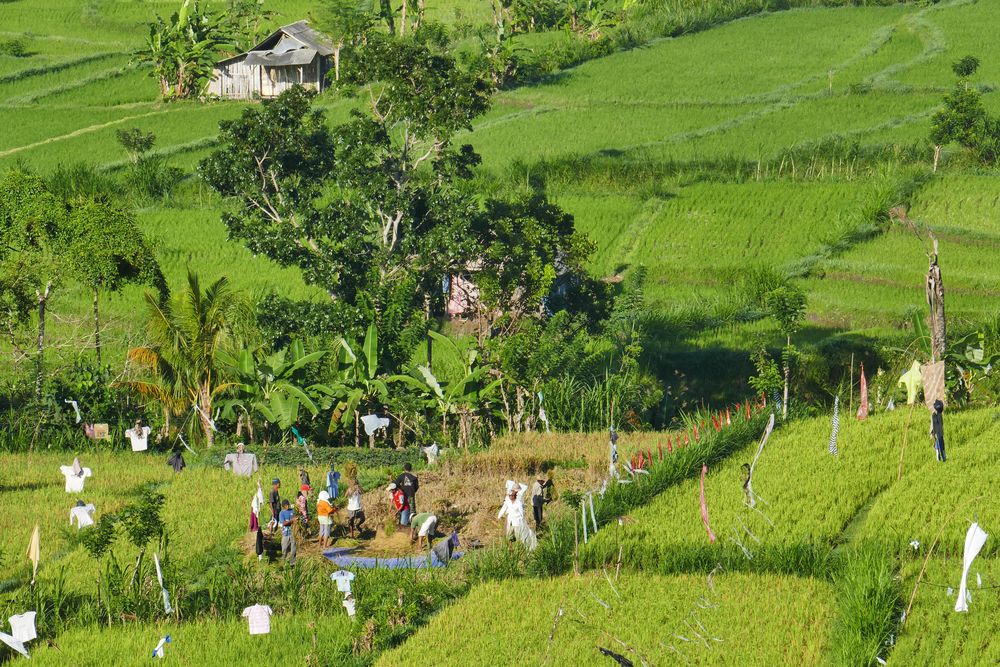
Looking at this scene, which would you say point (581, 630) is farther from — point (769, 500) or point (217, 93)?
point (217, 93)

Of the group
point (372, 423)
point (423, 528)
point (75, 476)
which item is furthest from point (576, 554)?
point (75, 476)

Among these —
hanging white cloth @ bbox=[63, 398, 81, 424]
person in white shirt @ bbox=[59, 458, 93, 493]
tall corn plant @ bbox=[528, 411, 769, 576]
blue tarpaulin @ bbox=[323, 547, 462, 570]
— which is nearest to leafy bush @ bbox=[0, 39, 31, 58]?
hanging white cloth @ bbox=[63, 398, 81, 424]

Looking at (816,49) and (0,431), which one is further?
(816,49)

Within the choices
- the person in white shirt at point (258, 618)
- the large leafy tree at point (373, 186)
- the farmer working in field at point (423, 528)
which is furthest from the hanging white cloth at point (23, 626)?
the large leafy tree at point (373, 186)

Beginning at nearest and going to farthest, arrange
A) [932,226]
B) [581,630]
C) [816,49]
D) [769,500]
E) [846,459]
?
[581,630] < [769,500] < [846,459] < [932,226] < [816,49]

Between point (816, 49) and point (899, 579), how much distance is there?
130ft

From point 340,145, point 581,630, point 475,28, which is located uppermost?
point 475,28

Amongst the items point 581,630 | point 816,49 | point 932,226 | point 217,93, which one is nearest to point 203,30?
point 217,93

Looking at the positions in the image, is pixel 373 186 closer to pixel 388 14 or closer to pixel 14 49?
pixel 388 14

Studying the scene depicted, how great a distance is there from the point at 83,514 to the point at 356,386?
738 cm

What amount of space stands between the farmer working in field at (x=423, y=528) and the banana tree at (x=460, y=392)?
5.57 m

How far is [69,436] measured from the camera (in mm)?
27578

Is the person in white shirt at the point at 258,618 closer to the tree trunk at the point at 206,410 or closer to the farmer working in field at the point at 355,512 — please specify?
the farmer working in field at the point at 355,512

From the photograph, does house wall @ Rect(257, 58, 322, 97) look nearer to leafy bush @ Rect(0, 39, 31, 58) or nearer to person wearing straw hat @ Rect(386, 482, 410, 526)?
leafy bush @ Rect(0, 39, 31, 58)
